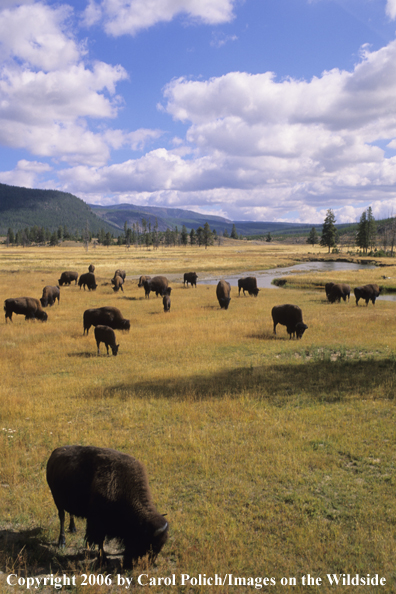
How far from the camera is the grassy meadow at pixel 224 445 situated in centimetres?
470

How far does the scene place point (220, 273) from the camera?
2532 inches

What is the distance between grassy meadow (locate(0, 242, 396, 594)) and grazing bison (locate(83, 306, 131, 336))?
1579 millimetres

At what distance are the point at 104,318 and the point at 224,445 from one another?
502 inches

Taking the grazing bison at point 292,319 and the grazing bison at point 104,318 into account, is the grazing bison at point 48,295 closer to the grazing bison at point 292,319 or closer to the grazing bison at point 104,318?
the grazing bison at point 104,318

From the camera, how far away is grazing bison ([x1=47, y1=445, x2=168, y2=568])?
4422 mm

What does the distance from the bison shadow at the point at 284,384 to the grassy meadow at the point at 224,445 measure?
0.22 ft

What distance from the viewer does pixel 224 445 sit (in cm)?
757

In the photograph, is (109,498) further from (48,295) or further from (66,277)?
(66,277)

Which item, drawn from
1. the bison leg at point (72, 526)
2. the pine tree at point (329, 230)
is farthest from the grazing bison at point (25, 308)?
the pine tree at point (329, 230)

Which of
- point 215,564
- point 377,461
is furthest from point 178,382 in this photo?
point 215,564

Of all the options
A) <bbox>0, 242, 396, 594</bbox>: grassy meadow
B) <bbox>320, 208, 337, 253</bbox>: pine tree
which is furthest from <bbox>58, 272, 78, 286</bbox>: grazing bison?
<bbox>320, 208, 337, 253</bbox>: pine tree

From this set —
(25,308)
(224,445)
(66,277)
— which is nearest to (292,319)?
(224,445)

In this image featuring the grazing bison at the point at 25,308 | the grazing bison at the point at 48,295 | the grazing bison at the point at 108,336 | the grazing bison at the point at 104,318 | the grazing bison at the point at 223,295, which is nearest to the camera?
the grazing bison at the point at 108,336

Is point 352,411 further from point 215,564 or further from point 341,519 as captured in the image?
point 215,564
